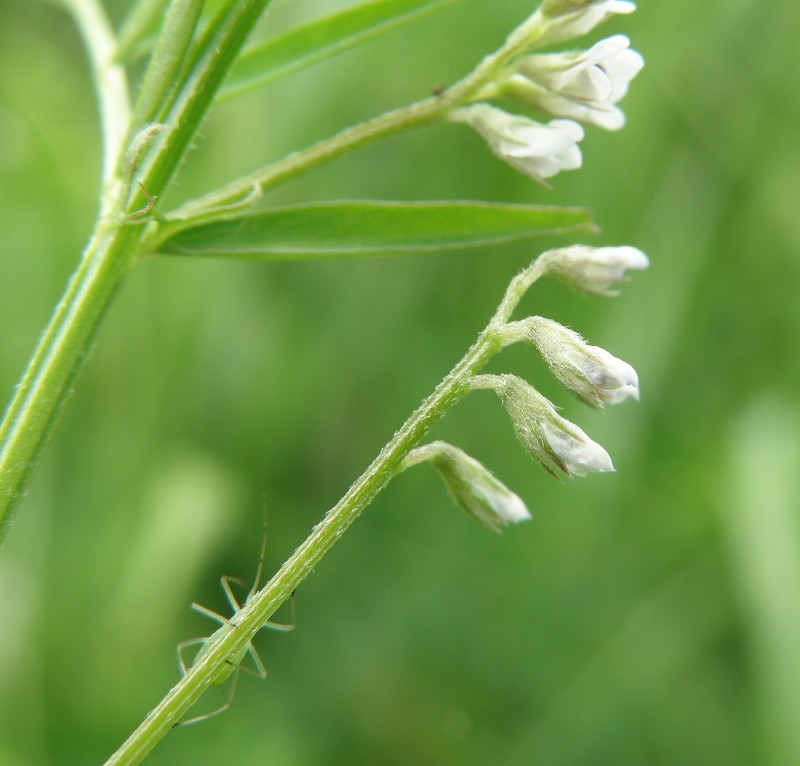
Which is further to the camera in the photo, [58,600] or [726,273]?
[726,273]

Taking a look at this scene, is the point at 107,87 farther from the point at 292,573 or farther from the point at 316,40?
the point at 292,573

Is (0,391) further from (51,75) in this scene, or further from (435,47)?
(435,47)

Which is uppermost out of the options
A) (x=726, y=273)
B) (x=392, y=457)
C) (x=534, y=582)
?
(x=726, y=273)

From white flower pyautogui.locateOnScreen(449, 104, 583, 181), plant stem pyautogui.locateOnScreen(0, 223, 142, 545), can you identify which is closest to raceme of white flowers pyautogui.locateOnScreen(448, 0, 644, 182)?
white flower pyautogui.locateOnScreen(449, 104, 583, 181)

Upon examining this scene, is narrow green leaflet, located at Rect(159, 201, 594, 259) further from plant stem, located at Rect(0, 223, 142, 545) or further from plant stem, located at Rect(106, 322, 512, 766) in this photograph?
plant stem, located at Rect(106, 322, 512, 766)

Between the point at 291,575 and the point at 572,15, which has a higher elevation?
the point at 572,15

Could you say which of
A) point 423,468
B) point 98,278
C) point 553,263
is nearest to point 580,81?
point 553,263

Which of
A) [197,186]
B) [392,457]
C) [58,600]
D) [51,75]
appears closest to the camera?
[392,457]

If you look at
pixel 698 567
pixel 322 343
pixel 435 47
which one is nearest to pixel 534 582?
pixel 698 567
